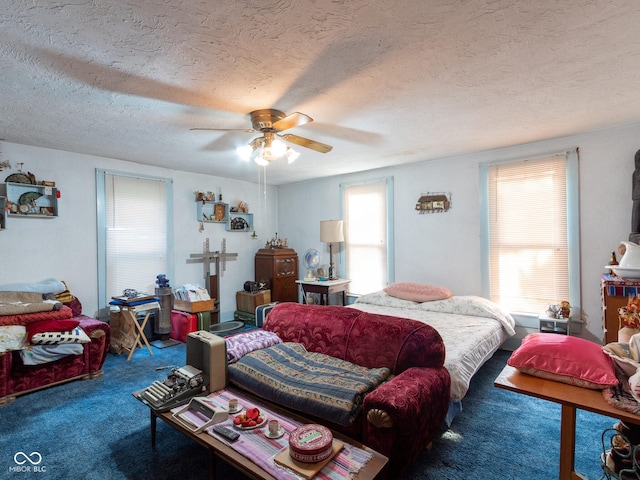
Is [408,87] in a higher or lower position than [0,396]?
higher

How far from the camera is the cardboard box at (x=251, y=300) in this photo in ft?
17.1

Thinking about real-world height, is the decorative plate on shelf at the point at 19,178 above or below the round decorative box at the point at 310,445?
above

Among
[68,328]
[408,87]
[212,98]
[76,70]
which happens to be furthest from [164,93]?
[68,328]

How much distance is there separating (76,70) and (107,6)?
0.75 metres

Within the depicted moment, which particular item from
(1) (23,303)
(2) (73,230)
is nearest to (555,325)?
(1) (23,303)

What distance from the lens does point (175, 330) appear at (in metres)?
4.43

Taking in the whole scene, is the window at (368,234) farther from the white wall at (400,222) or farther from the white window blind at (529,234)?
the white window blind at (529,234)

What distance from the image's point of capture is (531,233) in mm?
3646

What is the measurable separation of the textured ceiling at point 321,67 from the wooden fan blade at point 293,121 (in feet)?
0.59

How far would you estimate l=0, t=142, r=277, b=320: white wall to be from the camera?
3.50 metres

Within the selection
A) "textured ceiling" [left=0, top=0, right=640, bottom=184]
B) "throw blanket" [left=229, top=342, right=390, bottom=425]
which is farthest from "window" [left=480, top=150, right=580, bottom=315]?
"throw blanket" [left=229, top=342, right=390, bottom=425]

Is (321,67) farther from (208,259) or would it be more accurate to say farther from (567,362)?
(208,259)

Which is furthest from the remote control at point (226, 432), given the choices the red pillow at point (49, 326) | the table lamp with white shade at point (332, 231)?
the table lamp with white shade at point (332, 231)

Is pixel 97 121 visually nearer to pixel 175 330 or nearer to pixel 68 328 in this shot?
pixel 68 328
